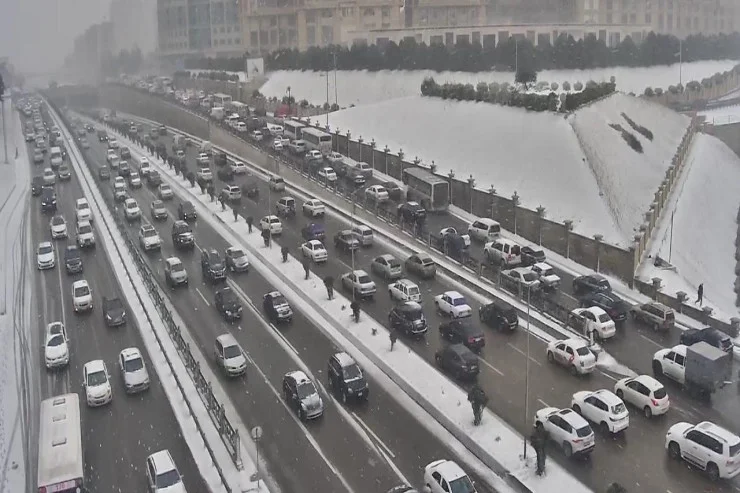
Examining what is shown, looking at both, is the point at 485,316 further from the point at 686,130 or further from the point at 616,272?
the point at 686,130

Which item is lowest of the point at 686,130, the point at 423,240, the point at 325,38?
the point at 423,240

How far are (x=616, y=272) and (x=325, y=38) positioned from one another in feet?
254

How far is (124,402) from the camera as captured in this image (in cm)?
2152

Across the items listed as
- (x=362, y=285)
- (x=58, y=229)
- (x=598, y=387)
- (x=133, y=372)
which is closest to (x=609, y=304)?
(x=598, y=387)

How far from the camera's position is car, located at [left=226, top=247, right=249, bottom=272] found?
32.7m

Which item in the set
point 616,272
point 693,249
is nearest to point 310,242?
point 616,272

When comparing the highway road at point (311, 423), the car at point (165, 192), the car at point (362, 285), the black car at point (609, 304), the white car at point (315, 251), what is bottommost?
the highway road at point (311, 423)

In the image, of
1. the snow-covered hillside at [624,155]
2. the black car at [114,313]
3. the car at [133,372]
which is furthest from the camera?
the snow-covered hillside at [624,155]

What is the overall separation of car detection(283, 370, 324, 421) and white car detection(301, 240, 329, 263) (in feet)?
41.3

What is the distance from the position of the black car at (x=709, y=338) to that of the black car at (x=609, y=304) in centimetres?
268

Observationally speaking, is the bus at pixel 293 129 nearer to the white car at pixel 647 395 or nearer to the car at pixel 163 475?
the white car at pixel 647 395

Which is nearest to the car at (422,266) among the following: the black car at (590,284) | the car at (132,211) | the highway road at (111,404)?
the black car at (590,284)

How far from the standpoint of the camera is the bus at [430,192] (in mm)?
41062

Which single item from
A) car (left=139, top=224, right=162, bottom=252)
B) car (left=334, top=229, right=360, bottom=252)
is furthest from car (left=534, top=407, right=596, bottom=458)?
car (left=139, top=224, right=162, bottom=252)
